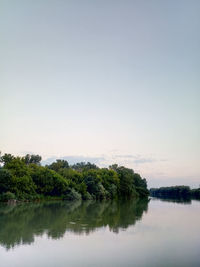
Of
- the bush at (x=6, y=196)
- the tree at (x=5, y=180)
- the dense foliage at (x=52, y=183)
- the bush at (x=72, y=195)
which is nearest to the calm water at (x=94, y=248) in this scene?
the bush at (x=6, y=196)

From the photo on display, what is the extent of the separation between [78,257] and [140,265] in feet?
8.45

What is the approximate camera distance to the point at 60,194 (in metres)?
55.8

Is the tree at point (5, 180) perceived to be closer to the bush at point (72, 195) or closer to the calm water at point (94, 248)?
the bush at point (72, 195)

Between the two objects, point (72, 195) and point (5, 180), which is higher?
point (5, 180)

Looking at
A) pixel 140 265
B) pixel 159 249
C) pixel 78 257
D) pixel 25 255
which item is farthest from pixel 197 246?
pixel 25 255

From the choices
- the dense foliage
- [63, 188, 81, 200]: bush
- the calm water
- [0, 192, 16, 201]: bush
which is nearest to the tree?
the dense foliage

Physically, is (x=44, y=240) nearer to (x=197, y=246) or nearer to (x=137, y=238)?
(x=137, y=238)

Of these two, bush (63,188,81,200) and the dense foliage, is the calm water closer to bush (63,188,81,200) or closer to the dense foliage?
the dense foliage

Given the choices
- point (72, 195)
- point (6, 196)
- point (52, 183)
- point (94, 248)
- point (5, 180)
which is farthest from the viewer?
point (72, 195)

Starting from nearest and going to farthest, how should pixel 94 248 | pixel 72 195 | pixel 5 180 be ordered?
pixel 94 248
pixel 5 180
pixel 72 195

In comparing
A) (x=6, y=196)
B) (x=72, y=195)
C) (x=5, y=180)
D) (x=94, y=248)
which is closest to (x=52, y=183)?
(x=72, y=195)

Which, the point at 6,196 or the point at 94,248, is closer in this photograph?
the point at 94,248

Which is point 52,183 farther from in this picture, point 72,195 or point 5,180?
point 5,180

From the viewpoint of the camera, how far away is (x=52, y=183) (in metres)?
52.9
